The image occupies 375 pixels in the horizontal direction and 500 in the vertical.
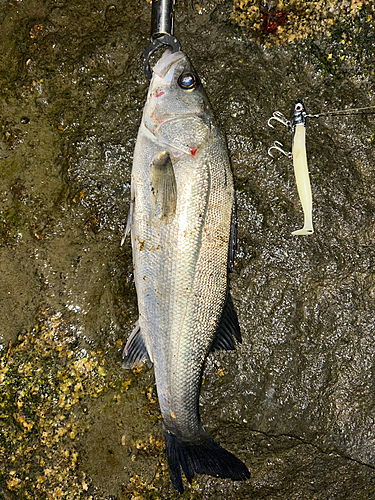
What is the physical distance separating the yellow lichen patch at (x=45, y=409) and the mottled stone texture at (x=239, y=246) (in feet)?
0.31

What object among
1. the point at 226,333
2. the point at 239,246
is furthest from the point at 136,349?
the point at 239,246

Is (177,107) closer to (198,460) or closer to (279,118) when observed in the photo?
(279,118)

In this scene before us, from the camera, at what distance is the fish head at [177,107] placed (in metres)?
2.94

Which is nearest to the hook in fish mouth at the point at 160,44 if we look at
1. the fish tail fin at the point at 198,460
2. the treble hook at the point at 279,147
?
the treble hook at the point at 279,147

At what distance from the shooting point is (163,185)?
287 cm

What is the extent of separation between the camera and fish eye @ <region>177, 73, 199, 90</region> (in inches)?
118

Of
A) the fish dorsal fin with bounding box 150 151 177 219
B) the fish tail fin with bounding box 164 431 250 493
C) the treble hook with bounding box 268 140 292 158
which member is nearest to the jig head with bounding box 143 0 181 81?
the fish dorsal fin with bounding box 150 151 177 219

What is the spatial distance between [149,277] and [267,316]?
3.54 ft

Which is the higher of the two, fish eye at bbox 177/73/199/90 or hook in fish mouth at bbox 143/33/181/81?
hook in fish mouth at bbox 143/33/181/81

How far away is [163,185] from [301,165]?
1194mm

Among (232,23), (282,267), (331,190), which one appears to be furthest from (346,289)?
(232,23)

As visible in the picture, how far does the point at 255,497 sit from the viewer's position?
3.23 meters

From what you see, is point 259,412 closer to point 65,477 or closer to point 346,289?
point 346,289

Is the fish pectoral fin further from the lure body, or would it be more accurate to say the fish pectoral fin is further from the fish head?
the lure body
